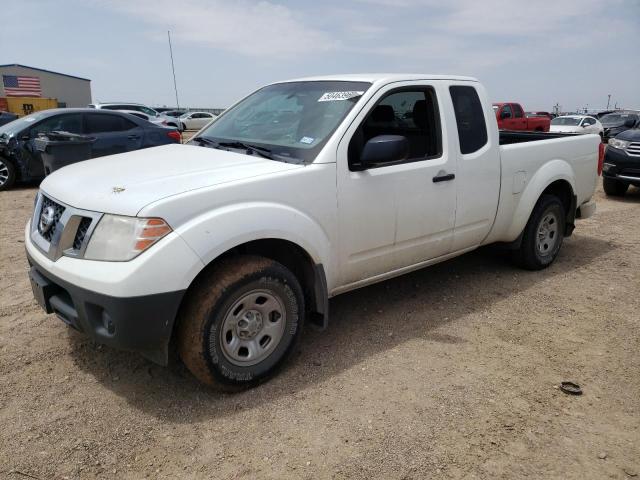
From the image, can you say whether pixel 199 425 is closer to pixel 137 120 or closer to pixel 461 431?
pixel 461 431

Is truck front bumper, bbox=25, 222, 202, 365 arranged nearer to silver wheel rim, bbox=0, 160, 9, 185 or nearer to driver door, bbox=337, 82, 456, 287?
driver door, bbox=337, 82, 456, 287

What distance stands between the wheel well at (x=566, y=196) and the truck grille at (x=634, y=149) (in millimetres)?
4739

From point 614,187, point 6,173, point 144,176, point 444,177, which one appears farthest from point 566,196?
point 6,173

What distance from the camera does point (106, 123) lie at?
971cm

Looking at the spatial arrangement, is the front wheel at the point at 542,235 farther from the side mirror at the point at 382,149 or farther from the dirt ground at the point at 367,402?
the side mirror at the point at 382,149

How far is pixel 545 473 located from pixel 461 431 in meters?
0.43

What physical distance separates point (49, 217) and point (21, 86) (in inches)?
1747

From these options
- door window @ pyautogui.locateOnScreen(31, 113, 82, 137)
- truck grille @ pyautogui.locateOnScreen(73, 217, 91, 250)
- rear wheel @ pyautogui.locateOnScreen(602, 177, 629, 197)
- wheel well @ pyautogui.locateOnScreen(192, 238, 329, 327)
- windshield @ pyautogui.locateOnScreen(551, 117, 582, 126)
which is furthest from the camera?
windshield @ pyautogui.locateOnScreen(551, 117, 582, 126)

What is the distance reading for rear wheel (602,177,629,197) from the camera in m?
9.48

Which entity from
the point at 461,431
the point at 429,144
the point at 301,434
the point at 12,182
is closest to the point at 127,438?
the point at 301,434

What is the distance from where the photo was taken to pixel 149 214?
2.50 m

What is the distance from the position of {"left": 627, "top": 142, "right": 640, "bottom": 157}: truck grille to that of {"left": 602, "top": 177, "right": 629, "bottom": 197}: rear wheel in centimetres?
58

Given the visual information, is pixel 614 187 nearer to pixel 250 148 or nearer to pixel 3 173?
pixel 250 148

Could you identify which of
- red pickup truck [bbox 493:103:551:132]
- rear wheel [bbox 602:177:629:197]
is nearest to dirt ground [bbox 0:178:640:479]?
rear wheel [bbox 602:177:629:197]
